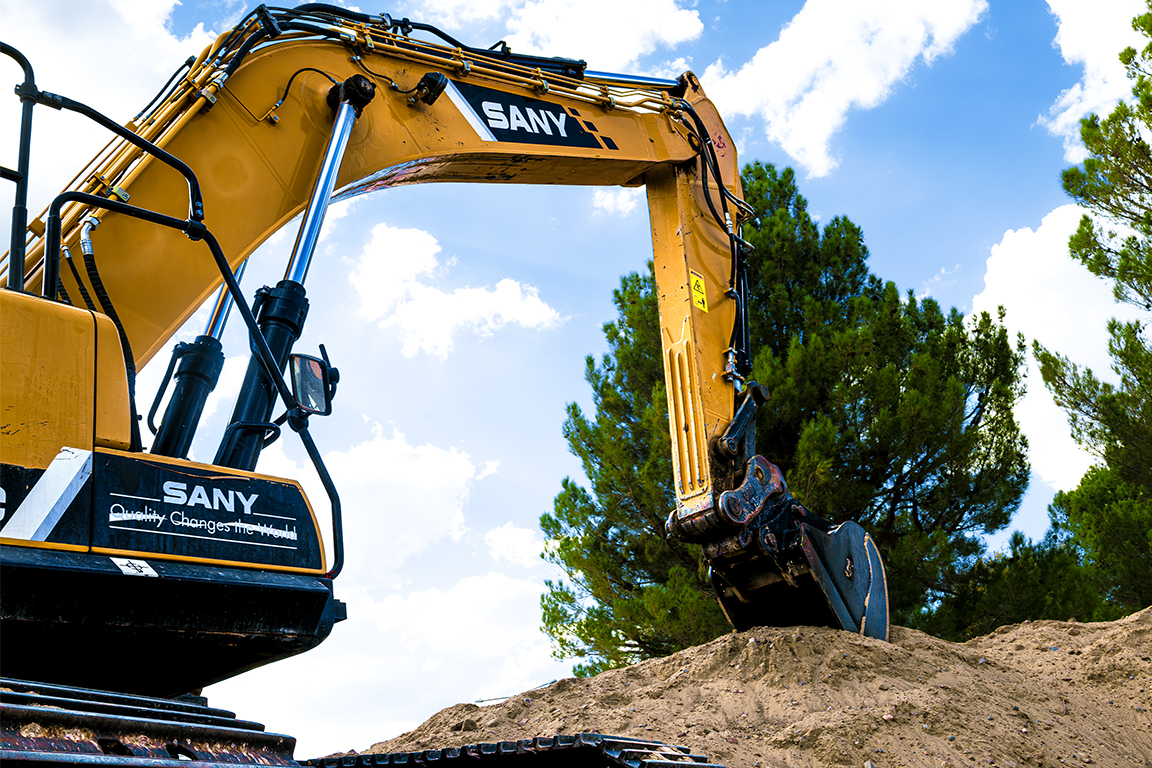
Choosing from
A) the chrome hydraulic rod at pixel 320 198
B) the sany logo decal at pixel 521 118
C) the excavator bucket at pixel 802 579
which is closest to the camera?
the chrome hydraulic rod at pixel 320 198

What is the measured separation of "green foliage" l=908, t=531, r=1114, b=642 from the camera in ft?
35.9

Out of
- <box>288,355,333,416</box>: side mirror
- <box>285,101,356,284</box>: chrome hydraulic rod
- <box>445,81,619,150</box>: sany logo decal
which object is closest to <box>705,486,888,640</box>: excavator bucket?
<box>445,81,619,150</box>: sany logo decal

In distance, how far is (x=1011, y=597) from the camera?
36.1 ft

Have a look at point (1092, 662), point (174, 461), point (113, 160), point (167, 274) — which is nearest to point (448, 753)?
point (174, 461)

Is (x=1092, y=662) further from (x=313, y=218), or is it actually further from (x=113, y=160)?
(x=113, y=160)

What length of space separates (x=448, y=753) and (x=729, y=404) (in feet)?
10.1

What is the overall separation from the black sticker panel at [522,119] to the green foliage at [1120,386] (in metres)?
9.26

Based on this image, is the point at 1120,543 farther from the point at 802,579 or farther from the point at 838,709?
the point at 838,709

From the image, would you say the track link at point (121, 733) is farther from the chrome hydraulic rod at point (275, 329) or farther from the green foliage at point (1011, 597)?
the green foliage at point (1011, 597)

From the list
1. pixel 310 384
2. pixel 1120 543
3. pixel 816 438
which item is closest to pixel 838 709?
pixel 310 384

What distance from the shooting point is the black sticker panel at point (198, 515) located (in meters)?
2.76

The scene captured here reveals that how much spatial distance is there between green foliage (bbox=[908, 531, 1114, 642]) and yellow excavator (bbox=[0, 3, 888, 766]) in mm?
5044

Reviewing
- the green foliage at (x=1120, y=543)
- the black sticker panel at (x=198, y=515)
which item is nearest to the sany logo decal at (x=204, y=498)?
the black sticker panel at (x=198, y=515)

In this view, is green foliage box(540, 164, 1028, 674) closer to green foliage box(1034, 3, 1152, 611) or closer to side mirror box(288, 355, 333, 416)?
green foliage box(1034, 3, 1152, 611)
